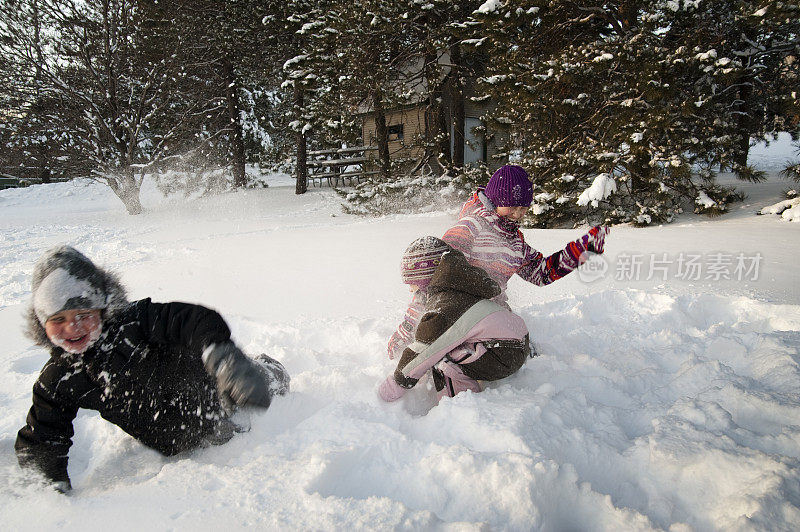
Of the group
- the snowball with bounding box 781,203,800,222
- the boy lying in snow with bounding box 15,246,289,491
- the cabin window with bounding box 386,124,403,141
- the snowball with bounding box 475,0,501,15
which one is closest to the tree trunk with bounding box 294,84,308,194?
the cabin window with bounding box 386,124,403,141

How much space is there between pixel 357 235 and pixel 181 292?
3528 millimetres

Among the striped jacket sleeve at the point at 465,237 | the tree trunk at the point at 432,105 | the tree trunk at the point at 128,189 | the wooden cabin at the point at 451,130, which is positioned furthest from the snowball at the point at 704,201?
the tree trunk at the point at 128,189

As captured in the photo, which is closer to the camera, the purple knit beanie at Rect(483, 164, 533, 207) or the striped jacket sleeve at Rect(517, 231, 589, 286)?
the purple knit beanie at Rect(483, 164, 533, 207)

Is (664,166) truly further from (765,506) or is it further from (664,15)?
(765,506)

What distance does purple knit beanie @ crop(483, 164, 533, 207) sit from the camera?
259cm

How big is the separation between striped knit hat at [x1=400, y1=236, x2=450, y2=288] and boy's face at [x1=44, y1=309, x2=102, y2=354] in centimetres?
140

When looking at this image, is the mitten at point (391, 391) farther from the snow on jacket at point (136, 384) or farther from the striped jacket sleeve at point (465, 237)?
the striped jacket sleeve at point (465, 237)

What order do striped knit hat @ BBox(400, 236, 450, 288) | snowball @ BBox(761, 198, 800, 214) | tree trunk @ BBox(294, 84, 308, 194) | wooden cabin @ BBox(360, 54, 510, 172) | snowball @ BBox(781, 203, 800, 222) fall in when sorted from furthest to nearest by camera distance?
tree trunk @ BBox(294, 84, 308, 194) → wooden cabin @ BBox(360, 54, 510, 172) → snowball @ BBox(761, 198, 800, 214) → snowball @ BBox(781, 203, 800, 222) → striped knit hat @ BBox(400, 236, 450, 288)

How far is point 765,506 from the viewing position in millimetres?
1247

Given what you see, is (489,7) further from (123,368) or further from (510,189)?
(123,368)

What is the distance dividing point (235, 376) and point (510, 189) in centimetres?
181

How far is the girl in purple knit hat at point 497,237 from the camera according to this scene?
8.55 feet

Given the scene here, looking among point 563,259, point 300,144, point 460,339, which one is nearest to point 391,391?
point 460,339

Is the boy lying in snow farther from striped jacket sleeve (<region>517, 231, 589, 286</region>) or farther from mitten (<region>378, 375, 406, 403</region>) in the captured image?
striped jacket sleeve (<region>517, 231, 589, 286</region>)
